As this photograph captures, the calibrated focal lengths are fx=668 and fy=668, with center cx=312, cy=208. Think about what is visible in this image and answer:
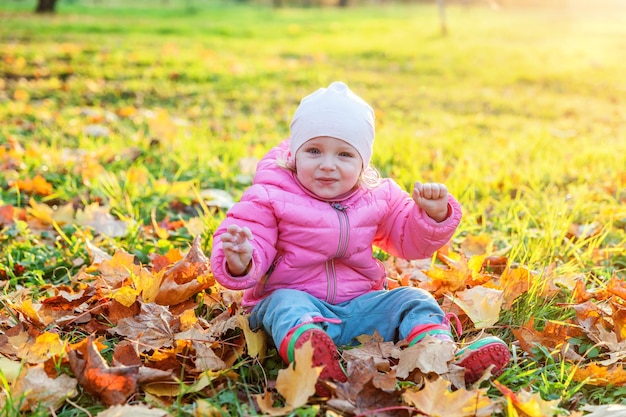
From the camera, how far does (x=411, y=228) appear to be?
2.32 meters

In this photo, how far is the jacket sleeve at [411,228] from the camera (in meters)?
2.26

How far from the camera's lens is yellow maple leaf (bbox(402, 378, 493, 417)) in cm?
170

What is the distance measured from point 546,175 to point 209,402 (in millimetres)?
3185

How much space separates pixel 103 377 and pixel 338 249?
86 cm

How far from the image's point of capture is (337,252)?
2252 millimetres

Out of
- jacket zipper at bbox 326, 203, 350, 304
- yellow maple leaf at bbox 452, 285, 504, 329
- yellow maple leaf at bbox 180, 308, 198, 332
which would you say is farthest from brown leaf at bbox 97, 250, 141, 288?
yellow maple leaf at bbox 452, 285, 504, 329

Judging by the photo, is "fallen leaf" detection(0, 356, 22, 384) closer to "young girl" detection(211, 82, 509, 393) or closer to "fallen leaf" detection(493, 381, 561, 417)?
"young girl" detection(211, 82, 509, 393)

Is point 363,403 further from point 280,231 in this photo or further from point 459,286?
point 459,286

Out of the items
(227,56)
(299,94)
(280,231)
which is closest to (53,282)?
(280,231)

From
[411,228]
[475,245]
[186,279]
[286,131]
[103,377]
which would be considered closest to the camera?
[103,377]

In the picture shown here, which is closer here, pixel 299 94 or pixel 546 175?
pixel 546 175

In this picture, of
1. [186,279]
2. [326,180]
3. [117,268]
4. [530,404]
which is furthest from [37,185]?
[530,404]

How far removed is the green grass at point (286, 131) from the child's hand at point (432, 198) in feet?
1.56

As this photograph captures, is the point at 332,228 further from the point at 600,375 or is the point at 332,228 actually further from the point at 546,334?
the point at 600,375
